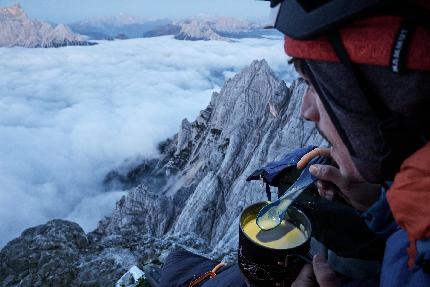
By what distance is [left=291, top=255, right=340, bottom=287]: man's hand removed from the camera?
2.41 m

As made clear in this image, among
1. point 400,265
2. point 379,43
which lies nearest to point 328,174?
point 400,265

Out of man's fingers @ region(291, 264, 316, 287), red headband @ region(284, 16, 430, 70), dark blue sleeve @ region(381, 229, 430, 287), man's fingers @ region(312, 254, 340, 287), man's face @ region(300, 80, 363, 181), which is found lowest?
man's fingers @ region(291, 264, 316, 287)

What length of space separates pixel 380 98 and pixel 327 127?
0.43 metres

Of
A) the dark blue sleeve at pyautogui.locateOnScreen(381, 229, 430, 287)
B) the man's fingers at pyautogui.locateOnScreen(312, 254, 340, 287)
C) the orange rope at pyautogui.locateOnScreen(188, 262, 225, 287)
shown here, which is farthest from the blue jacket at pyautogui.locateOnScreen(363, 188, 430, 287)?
the orange rope at pyautogui.locateOnScreen(188, 262, 225, 287)

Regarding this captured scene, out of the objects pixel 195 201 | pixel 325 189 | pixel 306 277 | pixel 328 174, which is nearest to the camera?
pixel 306 277

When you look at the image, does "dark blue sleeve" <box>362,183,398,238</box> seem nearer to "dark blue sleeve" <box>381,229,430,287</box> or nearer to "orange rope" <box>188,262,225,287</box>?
"dark blue sleeve" <box>381,229,430,287</box>

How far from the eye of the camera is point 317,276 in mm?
2436

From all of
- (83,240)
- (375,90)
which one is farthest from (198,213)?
Answer: (375,90)

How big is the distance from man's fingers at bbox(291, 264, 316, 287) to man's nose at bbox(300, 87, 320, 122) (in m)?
1.15

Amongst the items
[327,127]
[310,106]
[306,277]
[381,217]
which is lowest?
[306,277]

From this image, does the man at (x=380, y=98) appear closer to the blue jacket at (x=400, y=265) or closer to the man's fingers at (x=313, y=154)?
the blue jacket at (x=400, y=265)

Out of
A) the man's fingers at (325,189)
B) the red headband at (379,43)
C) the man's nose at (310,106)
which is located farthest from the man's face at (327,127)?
the man's fingers at (325,189)

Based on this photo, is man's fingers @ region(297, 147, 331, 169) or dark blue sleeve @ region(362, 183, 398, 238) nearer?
dark blue sleeve @ region(362, 183, 398, 238)

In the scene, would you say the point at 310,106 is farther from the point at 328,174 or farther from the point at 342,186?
the point at 342,186
